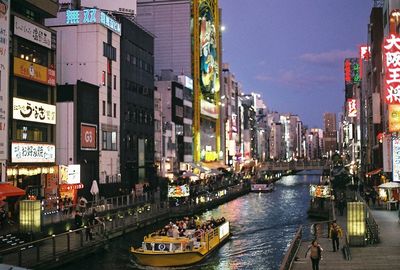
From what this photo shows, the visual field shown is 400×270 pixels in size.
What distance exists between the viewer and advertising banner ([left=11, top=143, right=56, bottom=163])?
165ft

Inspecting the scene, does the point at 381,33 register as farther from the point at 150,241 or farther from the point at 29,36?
the point at 150,241

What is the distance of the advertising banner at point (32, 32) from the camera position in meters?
50.2

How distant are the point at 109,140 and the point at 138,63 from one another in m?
15.9

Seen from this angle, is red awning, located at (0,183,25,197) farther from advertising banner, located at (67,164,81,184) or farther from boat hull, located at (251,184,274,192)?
boat hull, located at (251,184,274,192)

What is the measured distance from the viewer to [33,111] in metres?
53.3

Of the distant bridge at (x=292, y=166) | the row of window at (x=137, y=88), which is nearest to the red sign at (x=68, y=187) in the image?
the row of window at (x=137, y=88)

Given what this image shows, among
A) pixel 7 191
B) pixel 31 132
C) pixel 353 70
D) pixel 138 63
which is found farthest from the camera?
pixel 353 70

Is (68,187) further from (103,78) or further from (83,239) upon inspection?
(103,78)

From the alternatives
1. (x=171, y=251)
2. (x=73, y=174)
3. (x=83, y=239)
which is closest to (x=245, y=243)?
(x=171, y=251)

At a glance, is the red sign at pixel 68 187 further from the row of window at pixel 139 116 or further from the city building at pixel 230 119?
the city building at pixel 230 119

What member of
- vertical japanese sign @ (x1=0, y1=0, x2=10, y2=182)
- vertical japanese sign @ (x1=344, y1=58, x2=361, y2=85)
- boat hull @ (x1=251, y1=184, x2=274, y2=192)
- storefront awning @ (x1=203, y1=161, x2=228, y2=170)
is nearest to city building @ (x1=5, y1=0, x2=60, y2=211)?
vertical japanese sign @ (x1=0, y1=0, x2=10, y2=182)

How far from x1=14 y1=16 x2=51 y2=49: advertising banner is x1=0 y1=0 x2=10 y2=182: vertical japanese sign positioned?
135 inches

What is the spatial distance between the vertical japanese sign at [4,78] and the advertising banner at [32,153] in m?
3.95

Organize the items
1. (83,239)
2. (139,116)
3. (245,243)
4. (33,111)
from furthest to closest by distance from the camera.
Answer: (139,116) < (33,111) < (245,243) < (83,239)
